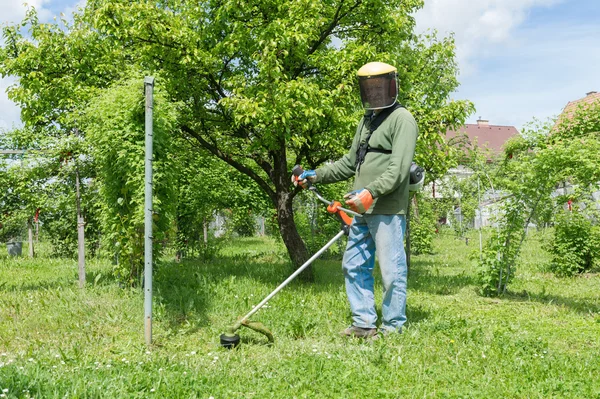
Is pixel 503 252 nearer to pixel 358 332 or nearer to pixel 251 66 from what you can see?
pixel 358 332

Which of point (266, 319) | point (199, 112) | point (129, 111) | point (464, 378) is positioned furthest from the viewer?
point (199, 112)

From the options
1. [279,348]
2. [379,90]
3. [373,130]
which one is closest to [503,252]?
[373,130]

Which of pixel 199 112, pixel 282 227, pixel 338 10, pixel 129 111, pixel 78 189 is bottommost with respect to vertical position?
pixel 282 227

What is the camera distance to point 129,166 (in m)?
5.87

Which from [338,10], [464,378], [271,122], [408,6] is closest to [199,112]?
[271,122]

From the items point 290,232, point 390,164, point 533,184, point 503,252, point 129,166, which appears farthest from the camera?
point 290,232

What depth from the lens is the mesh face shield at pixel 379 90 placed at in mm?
4660

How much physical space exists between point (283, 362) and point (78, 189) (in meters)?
4.15

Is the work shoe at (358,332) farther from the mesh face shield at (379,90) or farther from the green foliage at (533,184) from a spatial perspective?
the green foliage at (533,184)

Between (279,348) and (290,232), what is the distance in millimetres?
4629

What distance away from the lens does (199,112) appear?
8656 millimetres

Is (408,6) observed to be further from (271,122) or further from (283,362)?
(283,362)

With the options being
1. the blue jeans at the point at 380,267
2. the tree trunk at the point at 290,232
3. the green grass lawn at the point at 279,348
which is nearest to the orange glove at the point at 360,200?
the blue jeans at the point at 380,267

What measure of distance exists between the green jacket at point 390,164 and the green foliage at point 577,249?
6.90 meters
